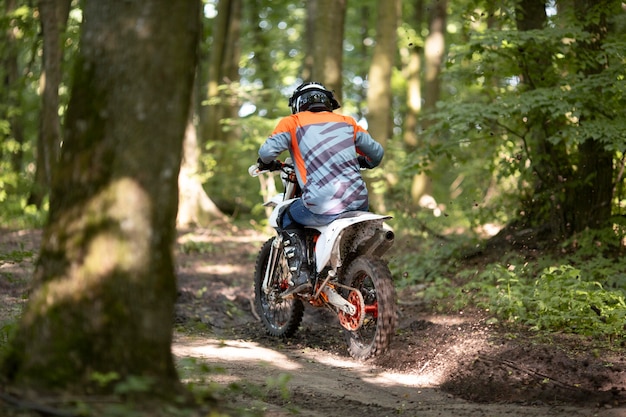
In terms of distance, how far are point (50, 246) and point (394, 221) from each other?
8.67 m

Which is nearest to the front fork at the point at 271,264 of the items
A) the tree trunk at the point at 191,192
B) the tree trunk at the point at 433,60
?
the tree trunk at the point at 191,192

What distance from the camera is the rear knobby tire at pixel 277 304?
733 centimetres

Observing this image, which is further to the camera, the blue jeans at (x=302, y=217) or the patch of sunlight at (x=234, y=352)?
the blue jeans at (x=302, y=217)

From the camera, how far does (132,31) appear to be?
3531 mm

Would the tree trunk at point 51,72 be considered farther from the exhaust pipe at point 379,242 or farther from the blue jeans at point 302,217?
the exhaust pipe at point 379,242

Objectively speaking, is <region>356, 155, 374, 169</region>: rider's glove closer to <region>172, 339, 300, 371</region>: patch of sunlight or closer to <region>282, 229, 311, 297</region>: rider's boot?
<region>282, 229, 311, 297</region>: rider's boot

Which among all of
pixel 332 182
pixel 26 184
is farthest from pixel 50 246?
pixel 26 184

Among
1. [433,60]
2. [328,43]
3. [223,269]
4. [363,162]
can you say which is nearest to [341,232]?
[363,162]

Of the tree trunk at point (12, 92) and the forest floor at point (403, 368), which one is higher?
the tree trunk at point (12, 92)

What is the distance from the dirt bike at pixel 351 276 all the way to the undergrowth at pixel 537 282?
127 cm

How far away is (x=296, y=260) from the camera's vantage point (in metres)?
7.02

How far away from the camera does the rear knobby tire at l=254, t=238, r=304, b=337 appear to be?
733 centimetres

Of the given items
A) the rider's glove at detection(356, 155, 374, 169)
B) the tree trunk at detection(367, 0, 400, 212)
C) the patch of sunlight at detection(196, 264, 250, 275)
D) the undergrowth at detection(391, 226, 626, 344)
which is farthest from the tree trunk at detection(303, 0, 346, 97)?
the rider's glove at detection(356, 155, 374, 169)

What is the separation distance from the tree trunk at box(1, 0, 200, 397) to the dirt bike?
2.79 m
